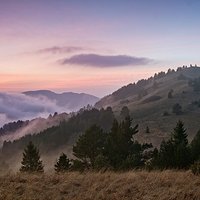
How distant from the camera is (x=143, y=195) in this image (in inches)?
405

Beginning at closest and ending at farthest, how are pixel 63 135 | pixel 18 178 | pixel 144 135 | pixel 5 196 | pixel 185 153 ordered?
pixel 5 196 → pixel 18 178 → pixel 185 153 → pixel 144 135 → pixel 63 135

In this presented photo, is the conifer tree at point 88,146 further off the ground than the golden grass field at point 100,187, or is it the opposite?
the golden grass field at point 100,187

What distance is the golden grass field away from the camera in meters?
9.96

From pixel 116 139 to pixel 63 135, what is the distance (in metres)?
145

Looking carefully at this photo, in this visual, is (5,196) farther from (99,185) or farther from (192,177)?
(192,177)

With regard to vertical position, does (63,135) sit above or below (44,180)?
below

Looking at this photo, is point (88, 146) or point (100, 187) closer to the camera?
point (100, 187)

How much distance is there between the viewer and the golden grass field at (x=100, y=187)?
9961 millimetres

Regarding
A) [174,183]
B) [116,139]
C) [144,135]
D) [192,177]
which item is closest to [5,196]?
[174,183]

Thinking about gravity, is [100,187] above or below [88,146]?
above

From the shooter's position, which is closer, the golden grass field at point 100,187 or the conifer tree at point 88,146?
the golden grass field at point 100,187

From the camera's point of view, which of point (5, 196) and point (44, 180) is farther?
point (44, 180)

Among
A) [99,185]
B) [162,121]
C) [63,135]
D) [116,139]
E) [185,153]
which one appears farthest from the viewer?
[63,135]

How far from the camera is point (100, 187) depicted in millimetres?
10945
